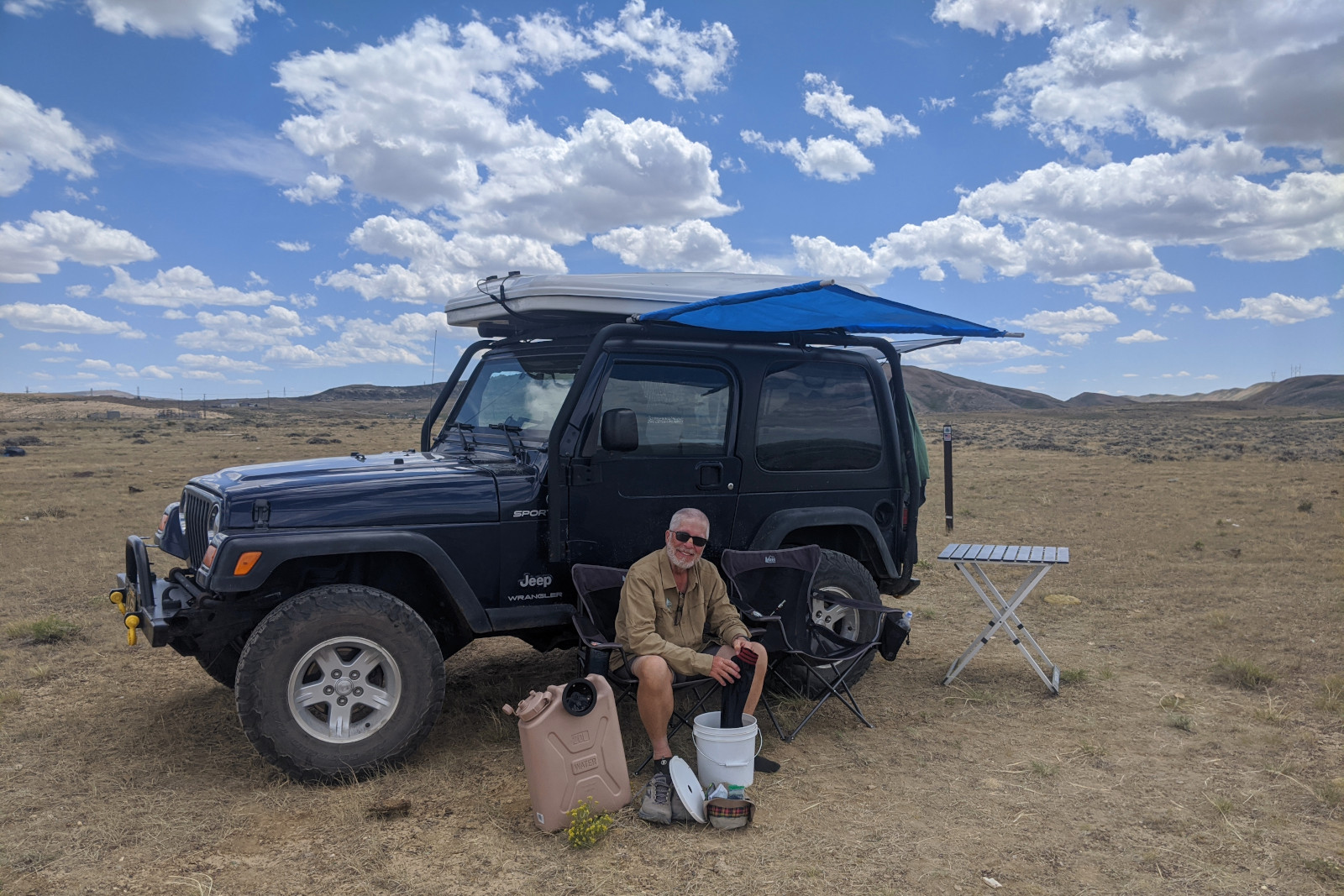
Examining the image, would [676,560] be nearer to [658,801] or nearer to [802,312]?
[658,801]

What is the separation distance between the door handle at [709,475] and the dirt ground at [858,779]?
136 cm

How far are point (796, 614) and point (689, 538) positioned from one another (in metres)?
1.05

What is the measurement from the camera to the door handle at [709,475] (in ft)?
16.8

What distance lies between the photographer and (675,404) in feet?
16.7

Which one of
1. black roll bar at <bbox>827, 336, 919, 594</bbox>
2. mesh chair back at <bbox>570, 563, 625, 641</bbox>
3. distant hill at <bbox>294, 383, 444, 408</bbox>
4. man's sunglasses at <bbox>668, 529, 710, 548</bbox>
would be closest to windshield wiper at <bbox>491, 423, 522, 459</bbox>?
mesh chair back at <bbox>570, 563, 625, 641</bbox>

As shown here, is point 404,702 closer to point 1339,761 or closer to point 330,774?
point 330,774

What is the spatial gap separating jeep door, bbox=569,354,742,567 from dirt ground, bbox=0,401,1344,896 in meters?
1.10

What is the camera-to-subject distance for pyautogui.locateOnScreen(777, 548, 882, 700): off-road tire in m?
5.48

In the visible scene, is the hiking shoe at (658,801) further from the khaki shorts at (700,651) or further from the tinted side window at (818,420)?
the tinted side window at (818,420)

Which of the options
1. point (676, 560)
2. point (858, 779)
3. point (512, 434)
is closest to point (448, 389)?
point (512, 434)

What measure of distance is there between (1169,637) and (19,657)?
26.8ft

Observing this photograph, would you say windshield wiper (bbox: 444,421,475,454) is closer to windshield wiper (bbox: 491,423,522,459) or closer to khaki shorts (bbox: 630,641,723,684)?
windshield wiper (bbox: 491,423,522,459)

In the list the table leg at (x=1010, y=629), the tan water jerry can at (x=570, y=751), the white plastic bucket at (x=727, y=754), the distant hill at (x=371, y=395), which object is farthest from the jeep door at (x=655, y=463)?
the distant hill at (x=371, y=395)

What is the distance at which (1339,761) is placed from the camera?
4551mm
